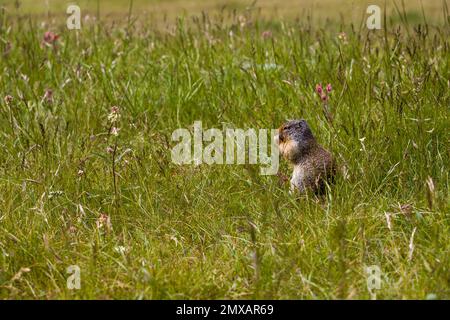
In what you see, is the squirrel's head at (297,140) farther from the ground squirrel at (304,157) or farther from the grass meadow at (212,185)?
the grass meadow at (212,185)

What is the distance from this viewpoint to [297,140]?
14.2ft

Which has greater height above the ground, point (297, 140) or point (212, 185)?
point (297, 140)

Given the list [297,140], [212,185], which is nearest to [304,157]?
[297,140]

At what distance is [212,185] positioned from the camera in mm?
4336

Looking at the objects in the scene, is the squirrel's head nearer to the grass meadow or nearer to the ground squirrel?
the ground squirrel

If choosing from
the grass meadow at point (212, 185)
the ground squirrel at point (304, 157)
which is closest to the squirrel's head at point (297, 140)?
the ground squirrel at point (304, 157)

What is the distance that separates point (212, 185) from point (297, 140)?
0.53 metres

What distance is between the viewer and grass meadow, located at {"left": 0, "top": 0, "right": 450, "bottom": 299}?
10.9 ft

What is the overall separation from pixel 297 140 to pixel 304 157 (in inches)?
4.0

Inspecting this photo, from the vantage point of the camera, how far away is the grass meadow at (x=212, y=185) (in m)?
3.32

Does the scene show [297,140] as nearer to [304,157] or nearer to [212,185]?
[304,157]

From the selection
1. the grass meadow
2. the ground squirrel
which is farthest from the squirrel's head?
the grass meadow

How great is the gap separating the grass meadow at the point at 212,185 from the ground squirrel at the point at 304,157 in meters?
0.09
